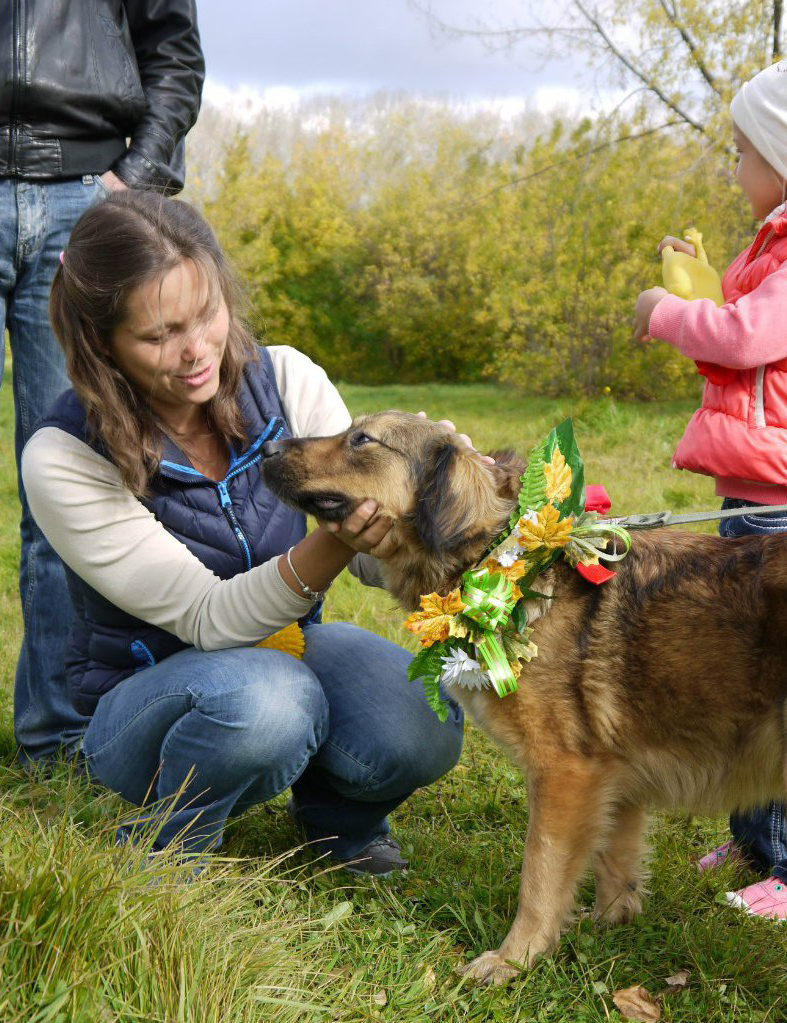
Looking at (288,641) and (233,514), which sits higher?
(233,514)

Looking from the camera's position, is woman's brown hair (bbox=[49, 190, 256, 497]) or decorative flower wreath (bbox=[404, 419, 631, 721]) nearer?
decorative flower wreath (bbox=[404, 419, 631, 721])

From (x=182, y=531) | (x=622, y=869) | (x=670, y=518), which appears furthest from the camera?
(x=182, y=531)

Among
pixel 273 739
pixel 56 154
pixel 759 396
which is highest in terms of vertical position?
pixel 56 154

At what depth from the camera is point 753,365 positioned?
9.24 ft

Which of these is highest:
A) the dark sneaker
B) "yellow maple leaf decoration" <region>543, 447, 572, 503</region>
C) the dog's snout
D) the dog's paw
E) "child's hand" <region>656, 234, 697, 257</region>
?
"child's hand" <region>656, 234, 697, 257</region>

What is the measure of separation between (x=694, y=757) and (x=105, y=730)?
1.73 m

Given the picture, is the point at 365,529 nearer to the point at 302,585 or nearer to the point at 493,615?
the point at 302,585

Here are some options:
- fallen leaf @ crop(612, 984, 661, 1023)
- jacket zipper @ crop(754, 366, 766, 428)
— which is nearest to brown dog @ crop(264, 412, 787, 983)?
fallen leaf @ crop(612, 984, 661, 1023)

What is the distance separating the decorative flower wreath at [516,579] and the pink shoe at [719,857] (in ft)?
3.43

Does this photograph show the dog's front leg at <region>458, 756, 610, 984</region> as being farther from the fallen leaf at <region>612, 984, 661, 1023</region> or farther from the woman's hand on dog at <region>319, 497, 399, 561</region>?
the woman's hand on dog at <region>319, 497, 399, 561</region>

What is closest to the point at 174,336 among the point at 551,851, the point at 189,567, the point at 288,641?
the point at 189,567

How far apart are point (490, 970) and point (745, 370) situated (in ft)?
6.27

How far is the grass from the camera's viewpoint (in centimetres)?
190

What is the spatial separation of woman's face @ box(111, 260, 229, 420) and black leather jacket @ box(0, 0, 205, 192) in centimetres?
102
